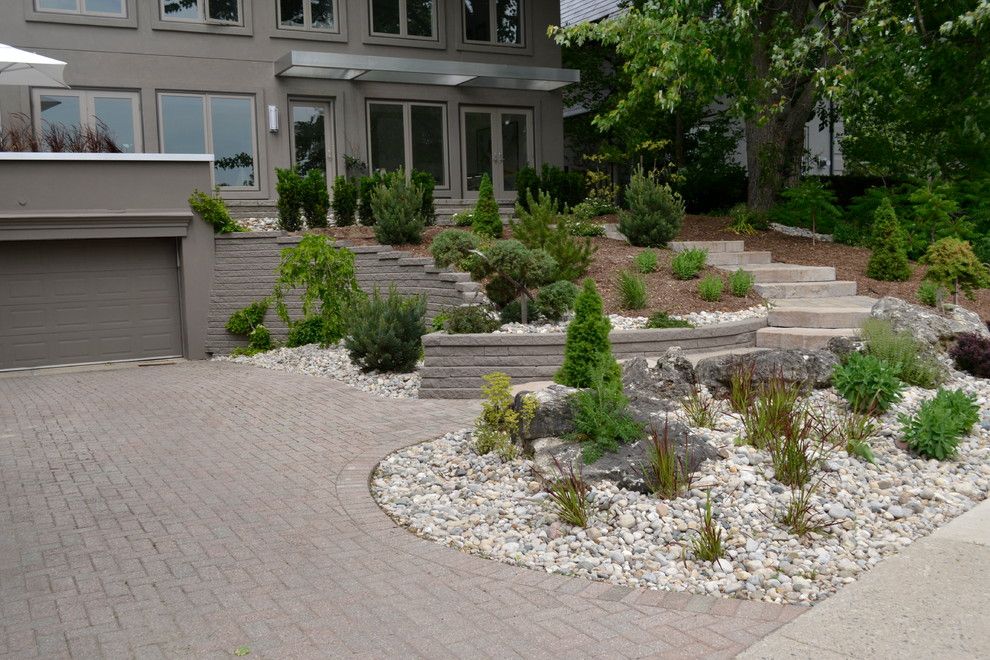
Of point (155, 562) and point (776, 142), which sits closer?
point (155, 562)

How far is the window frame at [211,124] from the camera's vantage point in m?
16.8

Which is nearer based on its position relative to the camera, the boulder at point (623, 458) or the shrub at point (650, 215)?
the boulder at point (623, 458)

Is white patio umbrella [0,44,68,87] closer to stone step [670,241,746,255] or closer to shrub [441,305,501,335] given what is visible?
shrub [441,305,501,335]

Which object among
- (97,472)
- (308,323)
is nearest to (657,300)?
(308,323)

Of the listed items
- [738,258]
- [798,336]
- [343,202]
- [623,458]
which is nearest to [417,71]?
[343,202]

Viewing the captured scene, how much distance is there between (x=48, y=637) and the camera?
148 inches

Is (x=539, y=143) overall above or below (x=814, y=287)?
above

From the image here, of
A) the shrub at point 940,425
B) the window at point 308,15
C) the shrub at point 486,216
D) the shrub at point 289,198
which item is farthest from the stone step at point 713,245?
the window at point 308,15

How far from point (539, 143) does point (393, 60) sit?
14.6ft

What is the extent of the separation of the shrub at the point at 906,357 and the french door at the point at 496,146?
1289cm

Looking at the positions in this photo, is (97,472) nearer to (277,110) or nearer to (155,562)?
(155,562)

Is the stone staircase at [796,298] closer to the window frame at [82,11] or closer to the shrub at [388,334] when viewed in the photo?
the shrub at [388,334]

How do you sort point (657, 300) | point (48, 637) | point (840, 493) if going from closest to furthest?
point (48, 637) → point (840, 493) → point (657, 300)

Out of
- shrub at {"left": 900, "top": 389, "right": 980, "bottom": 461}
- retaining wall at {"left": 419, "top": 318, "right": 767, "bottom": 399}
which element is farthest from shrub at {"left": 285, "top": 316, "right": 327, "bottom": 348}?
shrub at {"left": 900, "top": 389, "right": 980, "bottom": 461}
